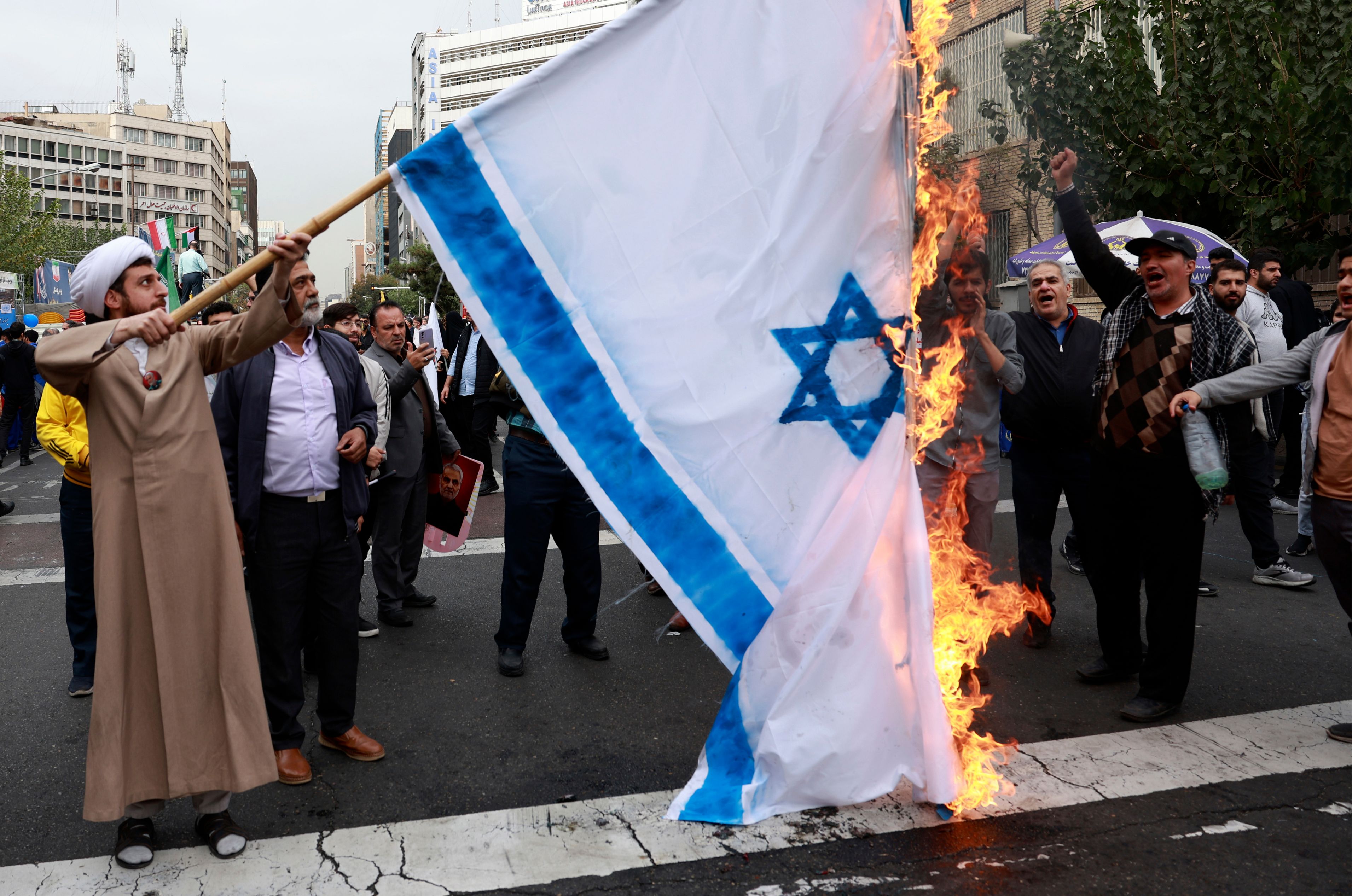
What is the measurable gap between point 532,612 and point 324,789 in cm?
155

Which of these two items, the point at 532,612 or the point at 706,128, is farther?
the point at 532,612

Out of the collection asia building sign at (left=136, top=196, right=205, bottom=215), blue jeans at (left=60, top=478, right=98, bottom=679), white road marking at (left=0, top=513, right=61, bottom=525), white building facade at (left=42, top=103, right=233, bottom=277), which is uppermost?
white building facade at (left=42, top=103, right=233, bottom=277)

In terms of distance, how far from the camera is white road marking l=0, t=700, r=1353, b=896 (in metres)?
3.06

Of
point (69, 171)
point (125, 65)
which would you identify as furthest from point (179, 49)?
point (69, 171)

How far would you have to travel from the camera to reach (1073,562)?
6.98 metres

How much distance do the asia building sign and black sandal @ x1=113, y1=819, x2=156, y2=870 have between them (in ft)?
398

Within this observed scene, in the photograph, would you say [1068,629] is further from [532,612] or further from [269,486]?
[269,486]

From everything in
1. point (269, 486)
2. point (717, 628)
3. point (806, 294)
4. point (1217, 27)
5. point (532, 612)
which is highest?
point (1217, 27)

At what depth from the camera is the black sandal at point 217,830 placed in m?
3.24

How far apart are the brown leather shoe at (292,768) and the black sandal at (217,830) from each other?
0.43 meters

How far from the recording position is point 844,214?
131 inches

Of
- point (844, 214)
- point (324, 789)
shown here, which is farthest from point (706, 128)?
point (324, 789)

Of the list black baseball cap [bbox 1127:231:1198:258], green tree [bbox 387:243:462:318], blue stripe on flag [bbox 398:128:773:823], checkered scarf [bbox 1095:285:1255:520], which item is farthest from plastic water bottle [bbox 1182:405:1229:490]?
green tree [bbox 387:243:462:318]

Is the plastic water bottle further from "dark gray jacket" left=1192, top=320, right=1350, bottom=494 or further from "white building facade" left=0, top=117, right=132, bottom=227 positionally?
"white building facade" left=0, top=117, right=132, bottom=227
